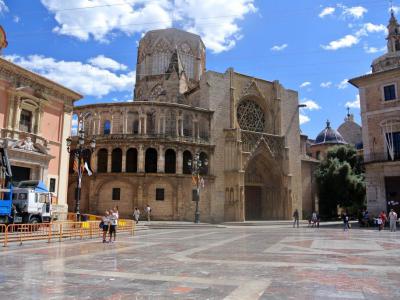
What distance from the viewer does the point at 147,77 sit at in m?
49.3

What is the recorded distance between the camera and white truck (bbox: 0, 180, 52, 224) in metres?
19.2

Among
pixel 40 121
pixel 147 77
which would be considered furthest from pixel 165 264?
pixel 147 77

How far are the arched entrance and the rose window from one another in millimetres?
3539

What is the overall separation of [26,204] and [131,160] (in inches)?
632

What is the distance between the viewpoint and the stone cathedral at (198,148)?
35094 millimetres

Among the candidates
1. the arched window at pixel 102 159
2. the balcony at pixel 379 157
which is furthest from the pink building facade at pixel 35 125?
the balcony at pixel 379 157

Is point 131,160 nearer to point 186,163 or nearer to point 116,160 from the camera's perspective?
point 116,160

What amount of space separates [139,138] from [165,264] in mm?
26053

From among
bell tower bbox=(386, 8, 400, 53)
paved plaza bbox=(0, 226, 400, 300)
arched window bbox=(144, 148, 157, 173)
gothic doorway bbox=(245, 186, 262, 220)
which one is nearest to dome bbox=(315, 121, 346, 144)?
bell tower bbox=(386, 8, 400, 53)

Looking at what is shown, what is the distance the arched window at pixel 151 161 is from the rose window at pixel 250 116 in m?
11.6

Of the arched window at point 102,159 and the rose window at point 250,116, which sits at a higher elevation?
the rose window at point 250,116

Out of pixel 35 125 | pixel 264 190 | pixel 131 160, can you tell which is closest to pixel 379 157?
pixel 264 190

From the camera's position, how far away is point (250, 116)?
43906mm

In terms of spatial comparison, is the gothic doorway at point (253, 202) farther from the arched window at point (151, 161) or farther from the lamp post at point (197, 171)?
the arched window at point (151, 161)
